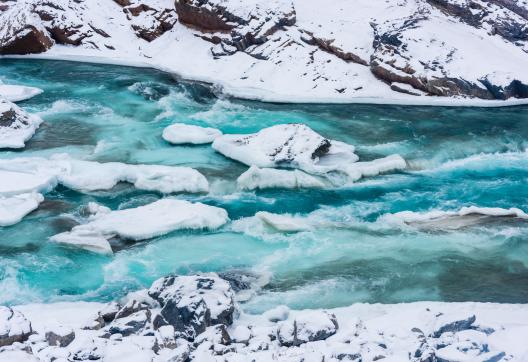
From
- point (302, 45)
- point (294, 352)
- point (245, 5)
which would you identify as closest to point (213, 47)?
point (245, 5)

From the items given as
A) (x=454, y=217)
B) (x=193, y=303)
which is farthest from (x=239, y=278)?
(x=454, y=217)

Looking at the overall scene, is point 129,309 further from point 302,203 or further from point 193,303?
point 302,203

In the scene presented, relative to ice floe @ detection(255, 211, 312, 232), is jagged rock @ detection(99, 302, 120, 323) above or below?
above

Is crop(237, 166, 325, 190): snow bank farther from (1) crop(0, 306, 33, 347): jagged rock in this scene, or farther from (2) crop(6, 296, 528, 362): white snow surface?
(1) crop(0, 306, 33, 347): jagged rock

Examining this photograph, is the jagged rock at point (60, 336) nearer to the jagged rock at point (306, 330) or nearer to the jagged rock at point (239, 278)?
the jagged rock at point (306, 330)

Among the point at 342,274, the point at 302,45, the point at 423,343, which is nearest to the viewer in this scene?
the point at 423,343

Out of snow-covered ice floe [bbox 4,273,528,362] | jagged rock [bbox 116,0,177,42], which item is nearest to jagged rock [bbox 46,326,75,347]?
snow-covered ice floe [bbox 4,273,528,362]

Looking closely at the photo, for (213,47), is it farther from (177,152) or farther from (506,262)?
(506,262)
